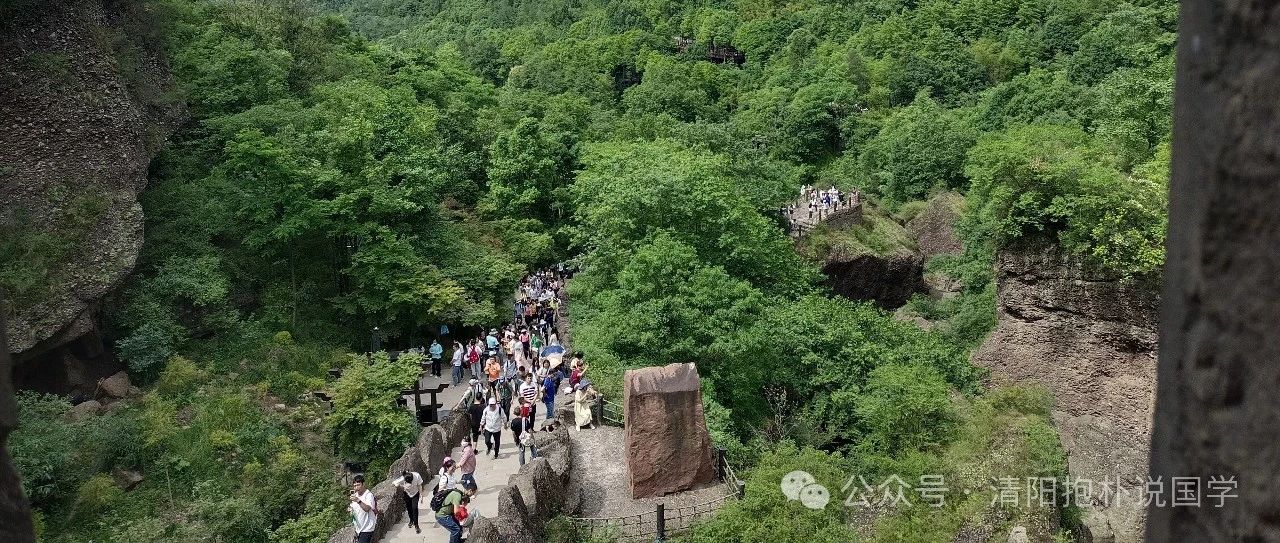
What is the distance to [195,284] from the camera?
21.9 metres

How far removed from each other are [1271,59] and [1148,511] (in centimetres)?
87

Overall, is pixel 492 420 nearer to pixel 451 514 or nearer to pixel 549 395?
pixel 549 395

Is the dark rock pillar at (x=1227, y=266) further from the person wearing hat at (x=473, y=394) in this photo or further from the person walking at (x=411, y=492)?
the person wearing hat at (x=473, y=394)

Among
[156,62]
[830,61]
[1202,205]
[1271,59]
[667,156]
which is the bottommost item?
[1202,205]

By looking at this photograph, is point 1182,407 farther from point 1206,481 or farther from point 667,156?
point 667,156

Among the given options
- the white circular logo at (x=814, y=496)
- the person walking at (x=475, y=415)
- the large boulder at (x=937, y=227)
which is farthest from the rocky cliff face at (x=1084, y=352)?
the large boulder at (x=937, y=227)

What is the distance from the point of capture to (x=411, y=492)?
12719 millimetres

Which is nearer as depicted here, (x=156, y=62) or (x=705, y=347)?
(x=705, y=347)

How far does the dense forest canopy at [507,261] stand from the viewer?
654 inches

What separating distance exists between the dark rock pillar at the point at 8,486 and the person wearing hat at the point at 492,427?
12736 millimetres

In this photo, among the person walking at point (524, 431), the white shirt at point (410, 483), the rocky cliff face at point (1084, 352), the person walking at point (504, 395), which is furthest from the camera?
the rocky cliff face at point (1084, 352)

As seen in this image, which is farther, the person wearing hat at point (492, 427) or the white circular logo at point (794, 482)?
the person wearing hat at point (492, 427)

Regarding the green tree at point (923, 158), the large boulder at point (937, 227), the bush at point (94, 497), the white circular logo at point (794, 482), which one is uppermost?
the green tree at point (923, 158)

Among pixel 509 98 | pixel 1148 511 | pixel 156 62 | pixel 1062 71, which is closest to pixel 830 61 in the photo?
pixel 1062 71
